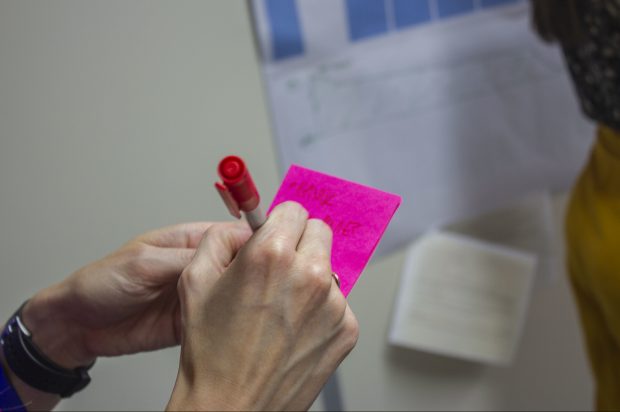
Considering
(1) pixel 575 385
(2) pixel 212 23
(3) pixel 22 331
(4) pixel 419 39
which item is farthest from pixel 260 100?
(1) pixel 575 385

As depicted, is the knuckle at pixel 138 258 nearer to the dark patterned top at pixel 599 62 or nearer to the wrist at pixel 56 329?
the wrist at pixel 56 329

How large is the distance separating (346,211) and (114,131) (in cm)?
26

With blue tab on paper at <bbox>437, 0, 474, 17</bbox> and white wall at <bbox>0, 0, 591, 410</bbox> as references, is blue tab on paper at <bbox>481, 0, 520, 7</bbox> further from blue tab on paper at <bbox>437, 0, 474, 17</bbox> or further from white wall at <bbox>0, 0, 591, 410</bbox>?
white wall at <bbox>0, 0, 591, 410</bbox>

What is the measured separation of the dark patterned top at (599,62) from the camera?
2.14 ft

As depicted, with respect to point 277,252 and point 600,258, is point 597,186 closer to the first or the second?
point 600,258

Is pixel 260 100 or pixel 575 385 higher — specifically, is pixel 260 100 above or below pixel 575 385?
above

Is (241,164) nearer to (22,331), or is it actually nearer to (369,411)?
(22,331)

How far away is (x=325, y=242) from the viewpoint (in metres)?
0.44

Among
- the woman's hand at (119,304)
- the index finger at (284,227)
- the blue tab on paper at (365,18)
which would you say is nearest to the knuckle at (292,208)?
the index finger at (284,227)

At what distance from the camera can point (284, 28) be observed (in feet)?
2.25

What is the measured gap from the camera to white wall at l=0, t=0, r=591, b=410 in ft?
1.86

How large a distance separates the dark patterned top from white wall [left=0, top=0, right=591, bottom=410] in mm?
359

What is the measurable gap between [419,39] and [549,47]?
0.67 ft

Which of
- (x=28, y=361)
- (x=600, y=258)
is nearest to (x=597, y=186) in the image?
(x=600, y=258)
